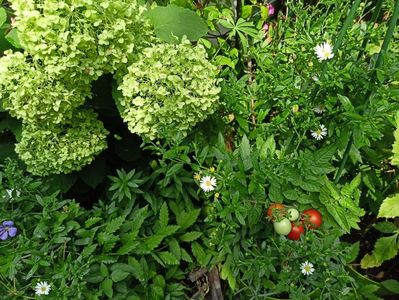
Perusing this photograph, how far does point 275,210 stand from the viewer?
4.29ft

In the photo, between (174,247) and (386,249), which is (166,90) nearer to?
(174,247)

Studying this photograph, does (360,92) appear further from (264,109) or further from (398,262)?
(398,262)

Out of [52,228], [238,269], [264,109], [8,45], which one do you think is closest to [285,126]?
[264,109]

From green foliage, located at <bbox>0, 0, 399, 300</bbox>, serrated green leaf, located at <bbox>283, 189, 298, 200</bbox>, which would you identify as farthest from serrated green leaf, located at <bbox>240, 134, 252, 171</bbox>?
serrated green leaf, located at <bbox>283, 189, 298, 200</bbox>

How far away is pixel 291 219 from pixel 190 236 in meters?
0.33

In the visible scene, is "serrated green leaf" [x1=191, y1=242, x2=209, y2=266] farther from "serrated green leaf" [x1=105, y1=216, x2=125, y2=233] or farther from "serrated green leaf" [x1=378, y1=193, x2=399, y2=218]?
"serrated green leaf" [x1=378, y1=193, x2=399, y2=218]

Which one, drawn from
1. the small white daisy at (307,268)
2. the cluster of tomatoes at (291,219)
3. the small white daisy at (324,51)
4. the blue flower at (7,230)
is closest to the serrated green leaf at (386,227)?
the cluster of tomatoes at (291,219)

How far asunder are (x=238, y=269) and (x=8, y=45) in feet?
3.49

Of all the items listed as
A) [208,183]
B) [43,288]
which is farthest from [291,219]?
[43,288]

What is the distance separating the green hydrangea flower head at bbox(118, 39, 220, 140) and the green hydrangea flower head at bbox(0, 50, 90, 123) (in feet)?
0.55

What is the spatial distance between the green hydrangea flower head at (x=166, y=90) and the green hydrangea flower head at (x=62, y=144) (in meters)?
0.18

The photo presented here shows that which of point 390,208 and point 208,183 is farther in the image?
point 390,208

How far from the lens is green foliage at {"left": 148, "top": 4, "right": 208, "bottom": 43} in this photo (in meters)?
1.51

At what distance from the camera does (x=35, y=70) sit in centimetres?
133
